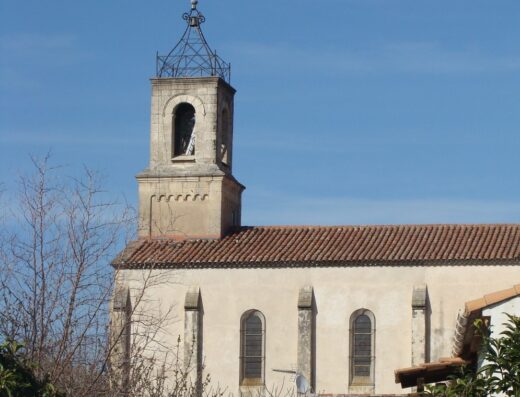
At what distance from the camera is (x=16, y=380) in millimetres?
19484

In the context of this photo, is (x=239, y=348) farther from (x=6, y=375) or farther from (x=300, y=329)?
(x=6, y=375)

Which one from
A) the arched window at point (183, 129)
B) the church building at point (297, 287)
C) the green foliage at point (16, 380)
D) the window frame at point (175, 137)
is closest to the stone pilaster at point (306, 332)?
the church building at point (297, 287)

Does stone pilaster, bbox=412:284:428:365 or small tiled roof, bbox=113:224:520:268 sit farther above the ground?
small tiled roof, bbox=113:224:520:268

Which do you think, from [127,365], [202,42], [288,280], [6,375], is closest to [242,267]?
[288,280]

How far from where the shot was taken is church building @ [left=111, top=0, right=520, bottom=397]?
49062 millimetres

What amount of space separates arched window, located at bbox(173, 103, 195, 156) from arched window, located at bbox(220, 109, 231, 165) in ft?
3.59

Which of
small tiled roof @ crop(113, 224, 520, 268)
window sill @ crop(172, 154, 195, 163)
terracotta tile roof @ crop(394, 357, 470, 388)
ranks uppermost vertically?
window sill @ crop(172, 154, 195, 163)

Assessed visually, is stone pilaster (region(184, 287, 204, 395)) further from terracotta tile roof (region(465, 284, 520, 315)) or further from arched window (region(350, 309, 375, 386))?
terracotta tile roof (region(465, 284, 520, 315))

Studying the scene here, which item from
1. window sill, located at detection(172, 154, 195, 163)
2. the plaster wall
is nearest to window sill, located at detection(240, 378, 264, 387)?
the plaster wall

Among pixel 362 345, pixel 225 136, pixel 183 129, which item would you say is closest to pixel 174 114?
pixel 183 129

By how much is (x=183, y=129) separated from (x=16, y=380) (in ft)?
120

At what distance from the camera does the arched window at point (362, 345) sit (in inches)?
1971

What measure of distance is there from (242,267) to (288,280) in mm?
1573

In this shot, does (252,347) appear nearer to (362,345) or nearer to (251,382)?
(251,382)
